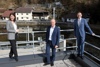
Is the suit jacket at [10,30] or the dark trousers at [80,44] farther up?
the suit jacket at [10,30]

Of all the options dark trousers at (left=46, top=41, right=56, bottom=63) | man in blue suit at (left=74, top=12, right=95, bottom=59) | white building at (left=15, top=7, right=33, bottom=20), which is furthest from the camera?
white building at (left=15, top=7, right=33, bottom=20)

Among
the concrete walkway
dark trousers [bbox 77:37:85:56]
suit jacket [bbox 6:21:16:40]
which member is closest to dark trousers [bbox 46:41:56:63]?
the concrete walkway

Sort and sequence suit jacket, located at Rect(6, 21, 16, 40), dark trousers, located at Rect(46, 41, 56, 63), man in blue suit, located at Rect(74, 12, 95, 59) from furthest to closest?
man in blue suit, located at Rect(74, 12, 95, 59) → dark trousers, located at Rect(46, 41, 56, 63) → suit jacket, located at Rect(6, 21, 16, 40)

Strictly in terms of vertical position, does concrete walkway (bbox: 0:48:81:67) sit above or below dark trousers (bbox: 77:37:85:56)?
below

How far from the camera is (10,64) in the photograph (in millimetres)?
5609

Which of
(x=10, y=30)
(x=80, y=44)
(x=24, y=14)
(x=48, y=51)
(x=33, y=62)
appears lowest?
(x=33, y=62)

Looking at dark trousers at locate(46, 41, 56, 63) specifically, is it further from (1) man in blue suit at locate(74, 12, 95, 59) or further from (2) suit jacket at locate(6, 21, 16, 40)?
(2) suit jacket at locate(6, 21, 16, 40)

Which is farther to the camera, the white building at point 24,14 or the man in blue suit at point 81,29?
the white building at point 24,14

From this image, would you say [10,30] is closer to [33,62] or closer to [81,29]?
[33,62]

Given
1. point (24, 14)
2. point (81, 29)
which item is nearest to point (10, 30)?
point (81, 29)

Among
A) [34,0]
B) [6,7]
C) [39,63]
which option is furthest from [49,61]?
→ [34,0]

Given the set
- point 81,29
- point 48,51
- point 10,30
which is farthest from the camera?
point 81,29

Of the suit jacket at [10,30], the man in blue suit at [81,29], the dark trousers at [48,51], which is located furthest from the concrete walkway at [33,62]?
the suit jacket at [10,30]

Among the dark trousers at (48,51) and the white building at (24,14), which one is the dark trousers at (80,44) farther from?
the white building at (24,14)
